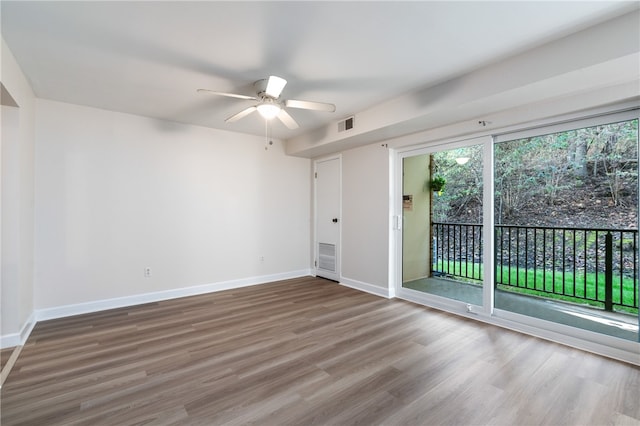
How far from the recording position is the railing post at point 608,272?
9.19ft

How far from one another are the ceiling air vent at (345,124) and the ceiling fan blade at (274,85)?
1.47 metres

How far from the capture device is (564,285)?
126 inches

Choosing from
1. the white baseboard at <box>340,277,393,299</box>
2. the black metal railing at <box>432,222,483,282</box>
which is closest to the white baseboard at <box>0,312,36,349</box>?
the white baseboard at <box>340,277,393,299</box>

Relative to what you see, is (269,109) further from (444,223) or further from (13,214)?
(444,223)

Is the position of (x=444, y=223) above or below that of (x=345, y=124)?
below

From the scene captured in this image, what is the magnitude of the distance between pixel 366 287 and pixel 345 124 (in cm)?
252

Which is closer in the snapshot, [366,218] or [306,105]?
[306,105]

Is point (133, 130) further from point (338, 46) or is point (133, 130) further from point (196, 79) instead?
point (338, 46)

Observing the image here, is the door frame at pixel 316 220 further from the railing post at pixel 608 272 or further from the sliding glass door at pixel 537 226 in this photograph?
the railing post at pixel 608 272

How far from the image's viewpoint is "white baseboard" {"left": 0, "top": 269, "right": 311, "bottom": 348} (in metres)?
2.77

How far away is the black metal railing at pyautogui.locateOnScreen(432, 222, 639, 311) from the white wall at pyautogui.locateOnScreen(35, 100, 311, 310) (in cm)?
306

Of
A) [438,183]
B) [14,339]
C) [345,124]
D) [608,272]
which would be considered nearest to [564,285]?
[608,272]

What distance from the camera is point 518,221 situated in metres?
3.30

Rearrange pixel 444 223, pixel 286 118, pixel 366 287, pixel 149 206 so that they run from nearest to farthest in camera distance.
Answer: pixel 286 118
pixel 444 223
pixel 149 206
pixel 366 287
